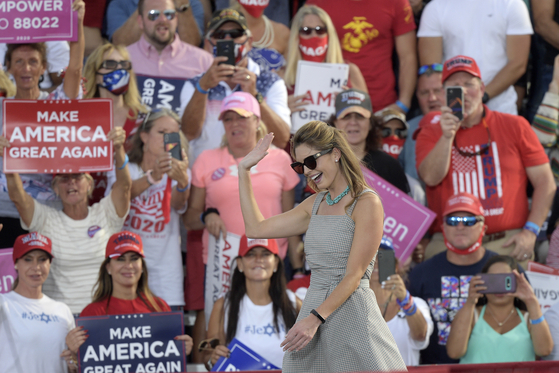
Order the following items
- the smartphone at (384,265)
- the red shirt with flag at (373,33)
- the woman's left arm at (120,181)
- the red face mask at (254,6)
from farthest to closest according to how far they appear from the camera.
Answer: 1. the red shirt with flag at (373,33)
2. the red face mask at (254,6)
3. the woman's left arm at (120,181)
4. the smartphone at (384,265)

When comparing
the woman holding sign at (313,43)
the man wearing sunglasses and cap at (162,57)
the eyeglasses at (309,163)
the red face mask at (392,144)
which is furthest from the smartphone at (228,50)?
the eyeglasses at (309,163)

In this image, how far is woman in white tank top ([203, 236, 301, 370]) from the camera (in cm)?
516

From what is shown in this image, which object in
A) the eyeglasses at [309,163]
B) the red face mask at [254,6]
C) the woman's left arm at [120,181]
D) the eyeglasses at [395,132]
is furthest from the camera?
the red face mask at [254,6]

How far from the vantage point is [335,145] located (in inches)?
131

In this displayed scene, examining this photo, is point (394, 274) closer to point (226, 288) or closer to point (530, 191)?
point (226, 288)

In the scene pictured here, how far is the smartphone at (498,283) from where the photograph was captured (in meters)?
5.16

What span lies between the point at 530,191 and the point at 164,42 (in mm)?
3564

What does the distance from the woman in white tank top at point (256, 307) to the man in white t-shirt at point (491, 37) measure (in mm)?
2683

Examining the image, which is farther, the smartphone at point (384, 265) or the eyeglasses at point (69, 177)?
the eyeglasses at point (69, 177)

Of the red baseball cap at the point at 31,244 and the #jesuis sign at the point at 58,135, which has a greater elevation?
the #jesuis sign at the point at 58,135

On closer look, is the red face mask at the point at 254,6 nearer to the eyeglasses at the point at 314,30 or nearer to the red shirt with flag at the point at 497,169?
the eyeglasses at the point at 314,30

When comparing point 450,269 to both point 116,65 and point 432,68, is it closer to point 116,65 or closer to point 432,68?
point 432,68

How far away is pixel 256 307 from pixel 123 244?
990 millimetres

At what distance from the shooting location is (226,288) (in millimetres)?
5629
